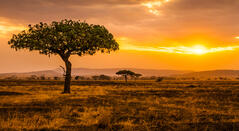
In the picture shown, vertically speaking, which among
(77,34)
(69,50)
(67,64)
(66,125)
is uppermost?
(77,34)

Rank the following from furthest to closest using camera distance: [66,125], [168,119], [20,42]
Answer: [20,42] < [168,119] < [66,125]

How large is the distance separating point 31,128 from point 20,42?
2071 cm

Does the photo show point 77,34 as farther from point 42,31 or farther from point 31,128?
point 31,128

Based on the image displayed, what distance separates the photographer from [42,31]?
28.8 metres

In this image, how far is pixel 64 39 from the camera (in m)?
28.7

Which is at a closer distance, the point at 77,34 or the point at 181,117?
the point at 181,117

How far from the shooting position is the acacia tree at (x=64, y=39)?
2853cm

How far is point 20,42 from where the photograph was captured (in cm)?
2848

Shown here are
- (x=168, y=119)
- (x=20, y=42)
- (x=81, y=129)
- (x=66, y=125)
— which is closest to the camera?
(x=81, y=129)

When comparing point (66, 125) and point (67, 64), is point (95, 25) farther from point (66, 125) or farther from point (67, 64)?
point (66, 125)

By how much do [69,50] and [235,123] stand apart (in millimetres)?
22653

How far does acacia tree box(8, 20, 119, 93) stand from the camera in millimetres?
28531

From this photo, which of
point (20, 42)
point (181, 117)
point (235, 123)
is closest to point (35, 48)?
point (20, 42)

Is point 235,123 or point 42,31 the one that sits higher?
point 42,31
